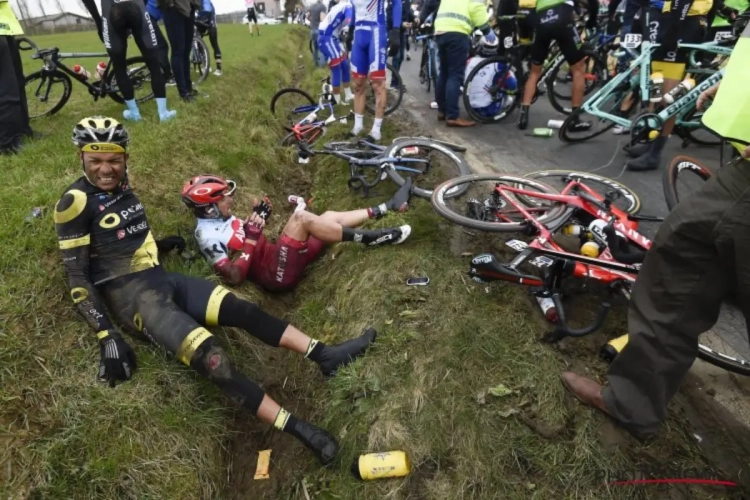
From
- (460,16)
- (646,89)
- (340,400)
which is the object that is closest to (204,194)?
(340,400)

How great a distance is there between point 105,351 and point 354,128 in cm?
559

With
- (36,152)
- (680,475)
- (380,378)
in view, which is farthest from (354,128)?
(680,475)

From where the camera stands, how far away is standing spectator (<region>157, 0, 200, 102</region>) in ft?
22.3

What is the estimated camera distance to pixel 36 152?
5262 millimetres

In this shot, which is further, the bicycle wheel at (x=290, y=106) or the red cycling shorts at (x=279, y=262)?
the bicycle wheel at (x=290, y=106)

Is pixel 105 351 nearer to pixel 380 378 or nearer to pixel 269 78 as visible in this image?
pixel 380 378

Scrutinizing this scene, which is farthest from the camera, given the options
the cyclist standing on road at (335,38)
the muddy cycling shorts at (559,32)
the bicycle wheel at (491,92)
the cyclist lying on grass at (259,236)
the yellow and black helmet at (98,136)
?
the cyclist standing on road at (335,38)

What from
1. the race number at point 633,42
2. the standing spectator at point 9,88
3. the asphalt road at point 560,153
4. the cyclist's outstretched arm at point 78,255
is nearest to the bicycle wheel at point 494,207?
the asphalt road at point 560,153

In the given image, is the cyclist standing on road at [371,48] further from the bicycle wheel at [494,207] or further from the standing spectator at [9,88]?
the standing spectator at [9,88]

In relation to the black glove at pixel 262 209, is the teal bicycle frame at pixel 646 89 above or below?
above

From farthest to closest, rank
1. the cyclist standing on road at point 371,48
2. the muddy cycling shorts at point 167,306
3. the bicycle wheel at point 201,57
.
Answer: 1. the bicycle wheel at point 201,57
2. the cyclist standing on road at point 371,48
3. the muddy cycling shorts at point 167,306

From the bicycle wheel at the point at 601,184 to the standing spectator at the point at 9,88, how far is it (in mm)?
6367

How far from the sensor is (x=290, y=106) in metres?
10.5

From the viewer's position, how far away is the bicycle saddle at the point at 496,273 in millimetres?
3434
